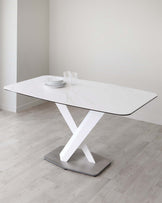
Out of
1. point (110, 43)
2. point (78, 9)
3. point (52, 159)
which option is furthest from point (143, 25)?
point (52, 159)

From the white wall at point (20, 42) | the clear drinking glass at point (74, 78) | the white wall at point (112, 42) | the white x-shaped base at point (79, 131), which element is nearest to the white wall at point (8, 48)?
the white wall at point (20, 42)

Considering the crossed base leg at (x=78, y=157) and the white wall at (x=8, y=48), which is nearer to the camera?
the crossed base leg at (x=78, y=157)

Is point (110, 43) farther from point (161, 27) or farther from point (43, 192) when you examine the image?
point (43, 192)

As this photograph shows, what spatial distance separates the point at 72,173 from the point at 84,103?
0.78 metres

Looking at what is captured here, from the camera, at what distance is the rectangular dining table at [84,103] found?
2.99 m

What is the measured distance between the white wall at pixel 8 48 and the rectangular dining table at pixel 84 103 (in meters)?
1.34

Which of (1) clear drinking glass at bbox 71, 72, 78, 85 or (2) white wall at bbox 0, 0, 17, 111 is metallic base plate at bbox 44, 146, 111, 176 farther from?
(2) white wall at bbox 0, 0, 17, 111

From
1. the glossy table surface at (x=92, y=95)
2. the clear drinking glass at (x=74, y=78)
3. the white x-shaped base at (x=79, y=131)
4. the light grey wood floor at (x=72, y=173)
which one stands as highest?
the clear drinking glass at (x=74, y=78)

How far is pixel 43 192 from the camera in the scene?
9.86 ft

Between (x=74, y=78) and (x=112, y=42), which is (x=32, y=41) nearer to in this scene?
(x=112, y=42)

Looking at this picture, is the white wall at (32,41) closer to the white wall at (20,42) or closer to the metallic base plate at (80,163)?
the white wall at (20,42)

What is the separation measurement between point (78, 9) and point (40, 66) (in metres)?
1.04

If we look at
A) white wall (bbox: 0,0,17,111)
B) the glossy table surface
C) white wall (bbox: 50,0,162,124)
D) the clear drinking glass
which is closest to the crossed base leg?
the glossy table surface

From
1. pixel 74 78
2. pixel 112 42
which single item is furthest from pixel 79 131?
pixel 112 42
